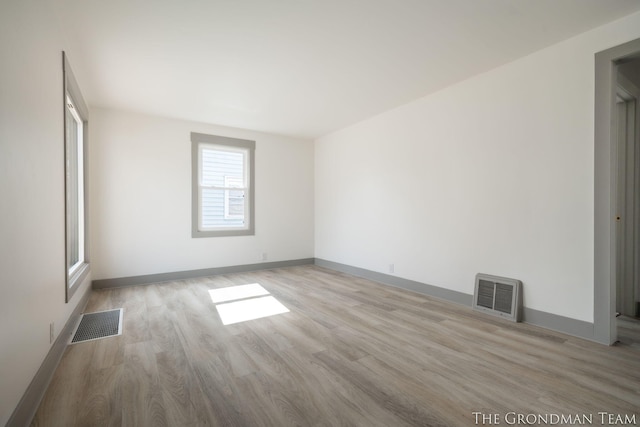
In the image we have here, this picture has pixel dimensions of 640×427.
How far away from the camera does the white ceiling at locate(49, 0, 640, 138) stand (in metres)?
2.26

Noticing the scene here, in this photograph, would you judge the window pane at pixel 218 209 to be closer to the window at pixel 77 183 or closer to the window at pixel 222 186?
the window at pixel 222 186

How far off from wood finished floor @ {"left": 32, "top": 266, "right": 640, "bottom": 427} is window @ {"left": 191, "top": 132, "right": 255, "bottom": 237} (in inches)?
86.2

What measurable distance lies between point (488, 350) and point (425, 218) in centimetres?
191

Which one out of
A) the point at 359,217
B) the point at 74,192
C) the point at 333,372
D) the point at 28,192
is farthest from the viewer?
the point at 359,217

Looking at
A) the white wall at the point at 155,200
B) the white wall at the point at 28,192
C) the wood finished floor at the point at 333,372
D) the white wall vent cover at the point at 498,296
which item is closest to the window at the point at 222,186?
the white wall at the point at 155,200

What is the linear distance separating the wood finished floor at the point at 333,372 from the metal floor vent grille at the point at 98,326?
0.11 meters

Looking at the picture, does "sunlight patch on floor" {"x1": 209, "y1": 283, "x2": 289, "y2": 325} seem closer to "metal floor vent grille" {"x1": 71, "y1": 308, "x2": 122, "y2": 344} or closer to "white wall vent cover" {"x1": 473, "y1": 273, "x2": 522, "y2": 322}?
"metal floor vent grille" {"x1": 71, "y1": 308, "x2": 122, "y2": 344}

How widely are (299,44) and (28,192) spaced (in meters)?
2.35

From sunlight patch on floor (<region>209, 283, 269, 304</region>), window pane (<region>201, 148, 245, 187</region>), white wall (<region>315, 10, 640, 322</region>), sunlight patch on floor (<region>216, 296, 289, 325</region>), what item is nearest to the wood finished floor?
sunlight patch on floor (<region>216, 296, 289, 325</region>)

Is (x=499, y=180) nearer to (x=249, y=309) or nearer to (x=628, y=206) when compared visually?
(x=628, y=206)

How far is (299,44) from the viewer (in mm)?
2742

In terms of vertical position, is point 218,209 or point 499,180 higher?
point 499,180

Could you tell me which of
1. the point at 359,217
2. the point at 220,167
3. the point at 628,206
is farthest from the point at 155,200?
the point at 628,206

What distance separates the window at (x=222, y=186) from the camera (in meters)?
5.06
